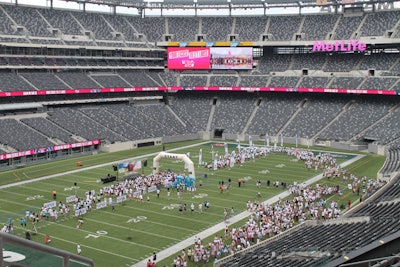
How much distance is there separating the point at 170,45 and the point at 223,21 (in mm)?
9620

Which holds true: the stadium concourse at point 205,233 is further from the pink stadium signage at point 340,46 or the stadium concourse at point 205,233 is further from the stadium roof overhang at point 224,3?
the stadium roof overhang at point 224,3

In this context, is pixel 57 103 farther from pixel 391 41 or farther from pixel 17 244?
pixel 17 244

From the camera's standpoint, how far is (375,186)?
1359 inches

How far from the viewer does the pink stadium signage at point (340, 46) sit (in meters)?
63.2

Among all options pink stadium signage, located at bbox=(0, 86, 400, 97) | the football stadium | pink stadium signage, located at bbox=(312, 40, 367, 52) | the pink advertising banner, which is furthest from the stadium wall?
pink stadium signage, located at bbox=(312, 40, 367, 52)

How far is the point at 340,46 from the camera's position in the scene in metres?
64.5

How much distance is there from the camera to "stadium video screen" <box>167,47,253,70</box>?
70625 mm

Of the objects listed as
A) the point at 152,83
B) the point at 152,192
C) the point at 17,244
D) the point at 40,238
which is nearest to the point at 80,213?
the point at 40,238

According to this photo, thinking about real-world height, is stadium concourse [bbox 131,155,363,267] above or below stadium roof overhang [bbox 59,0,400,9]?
below

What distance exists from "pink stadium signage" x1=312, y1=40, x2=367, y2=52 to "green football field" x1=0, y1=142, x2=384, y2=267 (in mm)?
18402

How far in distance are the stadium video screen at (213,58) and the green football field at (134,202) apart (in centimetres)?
2236

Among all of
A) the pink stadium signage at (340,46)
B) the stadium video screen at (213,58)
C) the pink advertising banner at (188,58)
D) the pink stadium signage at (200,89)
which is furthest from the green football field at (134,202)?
the pink advertising banner at (188,58)

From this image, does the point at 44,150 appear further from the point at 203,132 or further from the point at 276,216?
the point at 276,216

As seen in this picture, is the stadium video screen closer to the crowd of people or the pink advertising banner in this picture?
the pink advertising banner
